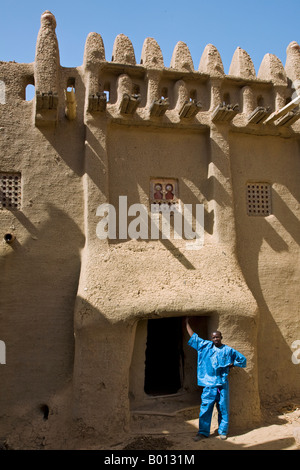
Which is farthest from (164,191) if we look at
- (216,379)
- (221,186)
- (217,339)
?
(216,379)

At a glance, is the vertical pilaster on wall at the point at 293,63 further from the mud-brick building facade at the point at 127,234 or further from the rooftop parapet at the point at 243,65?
the rooftop parapet at the point at 243,65

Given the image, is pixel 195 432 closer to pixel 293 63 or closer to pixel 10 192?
pixel 10 192

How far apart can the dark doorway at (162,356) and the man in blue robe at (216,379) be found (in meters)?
1.50

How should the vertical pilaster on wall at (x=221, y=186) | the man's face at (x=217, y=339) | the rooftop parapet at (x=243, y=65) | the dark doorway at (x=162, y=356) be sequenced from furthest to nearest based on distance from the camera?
1. the rooftop parapet at (x=243, y=65)
2. the dark doorway at (x=162, y=356)
3. the vertical pilaster on wall at (x=221, y=186)
4. the man's face at (x=217, y=339)

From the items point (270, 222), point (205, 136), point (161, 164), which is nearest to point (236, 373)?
point (270, 222)

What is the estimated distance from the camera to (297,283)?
7.84m

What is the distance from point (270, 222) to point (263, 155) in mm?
1341

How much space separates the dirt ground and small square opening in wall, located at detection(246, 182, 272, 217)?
359 cm

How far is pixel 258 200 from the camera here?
26.2ft

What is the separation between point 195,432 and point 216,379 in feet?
3.09

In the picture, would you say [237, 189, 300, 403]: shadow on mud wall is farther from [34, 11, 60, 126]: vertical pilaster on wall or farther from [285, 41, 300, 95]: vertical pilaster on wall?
[34, 11, 60, 126]: vertical pilaster on wall

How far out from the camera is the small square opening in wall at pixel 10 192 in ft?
22.9

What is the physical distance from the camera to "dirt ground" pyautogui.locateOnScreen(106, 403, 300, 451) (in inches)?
233

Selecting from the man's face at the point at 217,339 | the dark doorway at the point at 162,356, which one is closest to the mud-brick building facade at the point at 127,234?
the dark doorway at the point at 162,356
